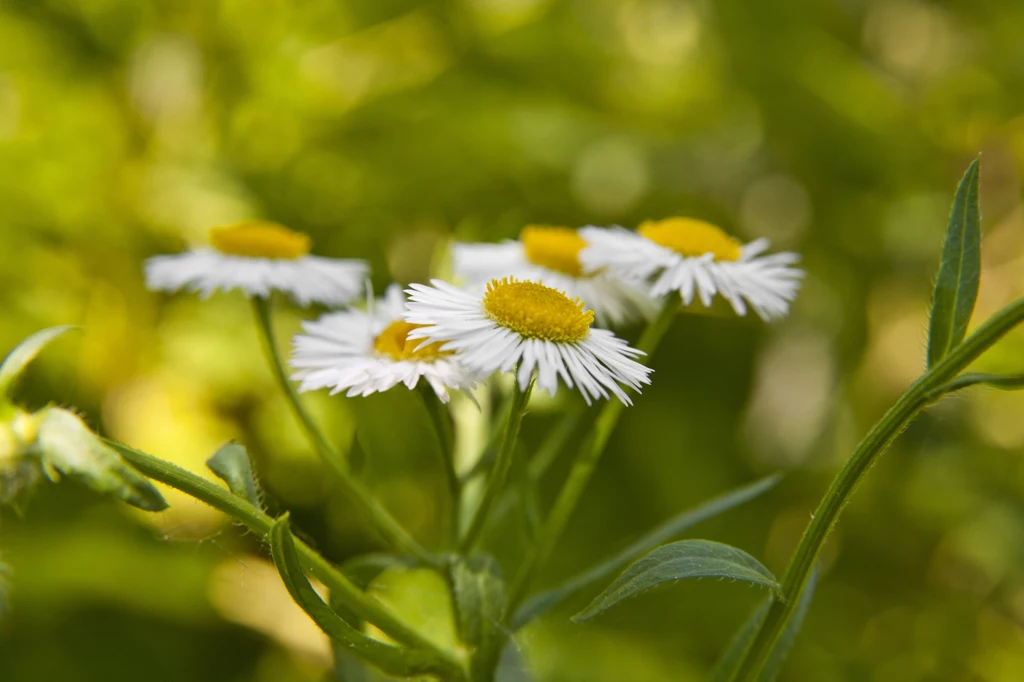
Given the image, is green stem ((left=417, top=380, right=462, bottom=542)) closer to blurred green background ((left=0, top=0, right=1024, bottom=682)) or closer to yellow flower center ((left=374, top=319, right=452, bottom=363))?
yellow flower center ((left=374, top=319, right=452, bottom=363))

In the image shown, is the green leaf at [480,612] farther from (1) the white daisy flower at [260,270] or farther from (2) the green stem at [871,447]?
(1) the white daisy flower at [260,270]

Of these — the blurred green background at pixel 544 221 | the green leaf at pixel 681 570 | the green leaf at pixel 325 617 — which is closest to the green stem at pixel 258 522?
the green leaf at pixel 325 617

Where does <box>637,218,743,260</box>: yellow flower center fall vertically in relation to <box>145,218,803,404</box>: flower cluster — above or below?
above

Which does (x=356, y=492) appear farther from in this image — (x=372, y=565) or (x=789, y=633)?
(x=789, y=633)

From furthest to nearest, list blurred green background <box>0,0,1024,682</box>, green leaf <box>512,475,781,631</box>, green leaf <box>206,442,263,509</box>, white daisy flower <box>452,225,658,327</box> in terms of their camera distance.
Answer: blurred green background <box>0,0,1024,682</box> → white daisy flower <box>452,225,658,327</box> → green leaf <box>512,475,781,631</box> → green leaf <box>206,442,263,509</box>

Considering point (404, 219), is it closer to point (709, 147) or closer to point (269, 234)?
point (709, 147)

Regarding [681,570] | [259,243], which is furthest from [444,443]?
[259,243]

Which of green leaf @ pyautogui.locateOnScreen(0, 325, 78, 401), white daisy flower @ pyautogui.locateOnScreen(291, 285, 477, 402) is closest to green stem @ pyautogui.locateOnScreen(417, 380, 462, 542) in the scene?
white daisy flower @ pyautogui.locateOnScreen(291, 285, 477, 402)
